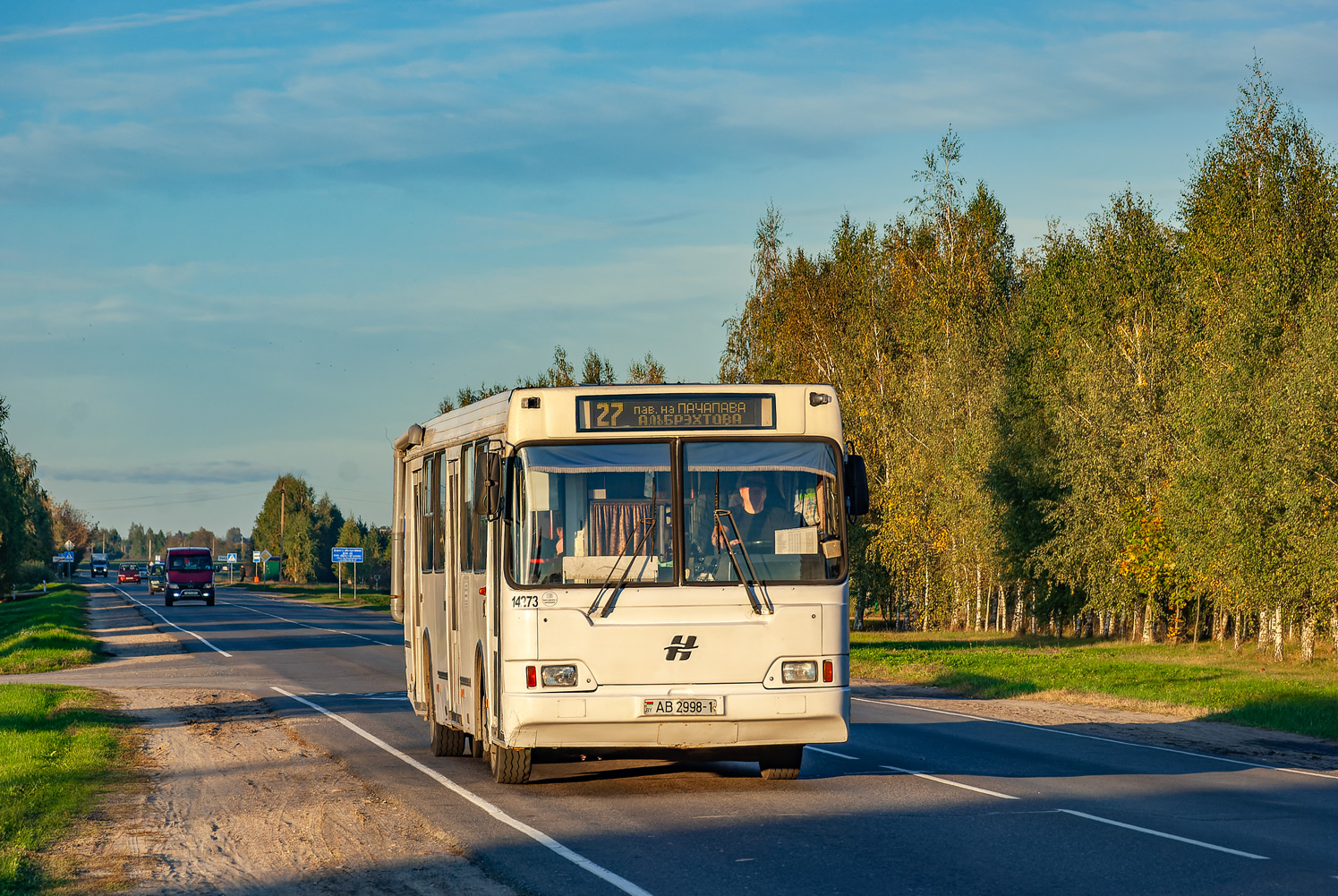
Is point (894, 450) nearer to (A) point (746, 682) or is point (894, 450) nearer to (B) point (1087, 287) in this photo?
(B) point (1087, 287)

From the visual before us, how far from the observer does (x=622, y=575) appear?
11641mm

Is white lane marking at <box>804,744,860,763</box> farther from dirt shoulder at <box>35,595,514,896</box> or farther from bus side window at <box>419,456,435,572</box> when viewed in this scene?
dirt shoulder at <box>35,595,514,896</box>

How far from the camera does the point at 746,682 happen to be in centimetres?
1154

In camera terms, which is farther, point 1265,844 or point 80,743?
point 80,743

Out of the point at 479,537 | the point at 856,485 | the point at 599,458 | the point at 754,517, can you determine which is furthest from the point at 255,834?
the point at 856,485

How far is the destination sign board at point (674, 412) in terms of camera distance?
12.0 meters

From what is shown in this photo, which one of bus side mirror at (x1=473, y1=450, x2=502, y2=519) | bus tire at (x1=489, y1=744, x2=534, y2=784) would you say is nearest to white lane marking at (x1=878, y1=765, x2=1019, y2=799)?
bus tire at (x1=489, y1=744, x2=534, y2=784)

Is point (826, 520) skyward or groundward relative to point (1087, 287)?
groundward

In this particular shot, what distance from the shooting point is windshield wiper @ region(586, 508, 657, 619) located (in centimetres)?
1152

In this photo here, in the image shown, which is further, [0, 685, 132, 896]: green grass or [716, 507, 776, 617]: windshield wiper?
[716, 507, 776, 617]: windshield wiper

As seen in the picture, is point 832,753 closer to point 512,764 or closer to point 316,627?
point 512,764

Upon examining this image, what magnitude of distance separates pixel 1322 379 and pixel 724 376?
34041 mm

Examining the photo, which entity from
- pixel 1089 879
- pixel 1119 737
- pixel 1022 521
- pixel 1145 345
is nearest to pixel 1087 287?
pixel 1145 345

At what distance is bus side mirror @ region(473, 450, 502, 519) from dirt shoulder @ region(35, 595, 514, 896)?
2512 mm
